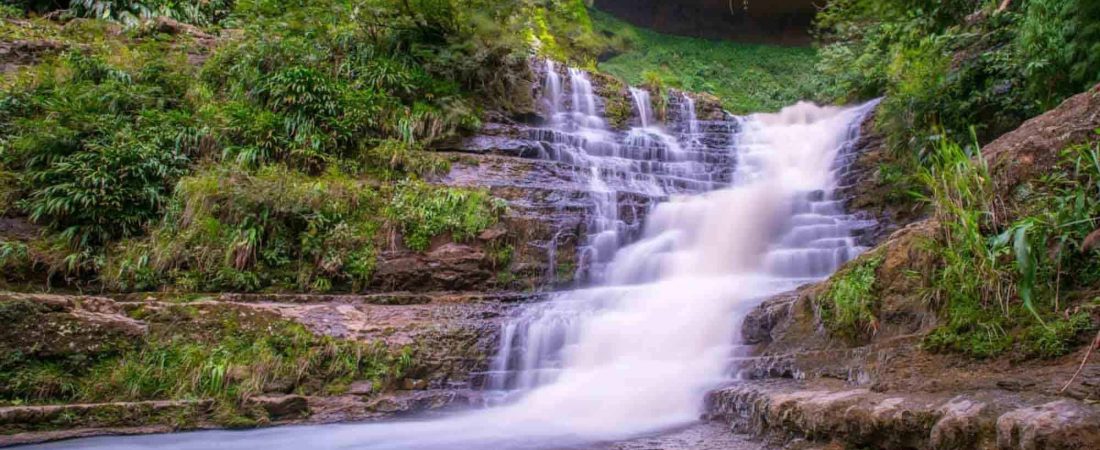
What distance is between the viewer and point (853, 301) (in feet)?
13.5

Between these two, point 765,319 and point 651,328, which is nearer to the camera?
point 765,319

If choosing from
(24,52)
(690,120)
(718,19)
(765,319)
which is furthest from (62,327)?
(718,19)

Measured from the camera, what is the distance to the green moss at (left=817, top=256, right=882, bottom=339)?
13.2 feet

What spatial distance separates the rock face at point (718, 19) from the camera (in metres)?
24.6

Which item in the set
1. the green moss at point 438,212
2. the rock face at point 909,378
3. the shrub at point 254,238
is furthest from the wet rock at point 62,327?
the rock face at point 909,378

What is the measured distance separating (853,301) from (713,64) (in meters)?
19.9

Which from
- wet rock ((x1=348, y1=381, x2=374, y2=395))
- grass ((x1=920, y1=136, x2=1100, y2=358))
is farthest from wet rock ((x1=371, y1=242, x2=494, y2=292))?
grass ((x1=920, y1=136, x2=1100, y2=358))

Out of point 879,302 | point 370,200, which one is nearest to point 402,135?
point 370,200

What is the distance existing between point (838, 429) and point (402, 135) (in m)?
7.88

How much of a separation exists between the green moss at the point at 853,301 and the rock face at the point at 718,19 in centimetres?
2188

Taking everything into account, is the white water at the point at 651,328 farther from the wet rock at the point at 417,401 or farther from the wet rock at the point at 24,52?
the wet rock at the point at 24,52

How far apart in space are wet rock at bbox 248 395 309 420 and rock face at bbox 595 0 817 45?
2193cm

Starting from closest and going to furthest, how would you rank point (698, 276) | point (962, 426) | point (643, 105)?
point (962, 426) < point (698, 276) < point (643, 105)

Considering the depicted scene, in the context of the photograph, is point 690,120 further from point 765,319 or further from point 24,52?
point 24,52
